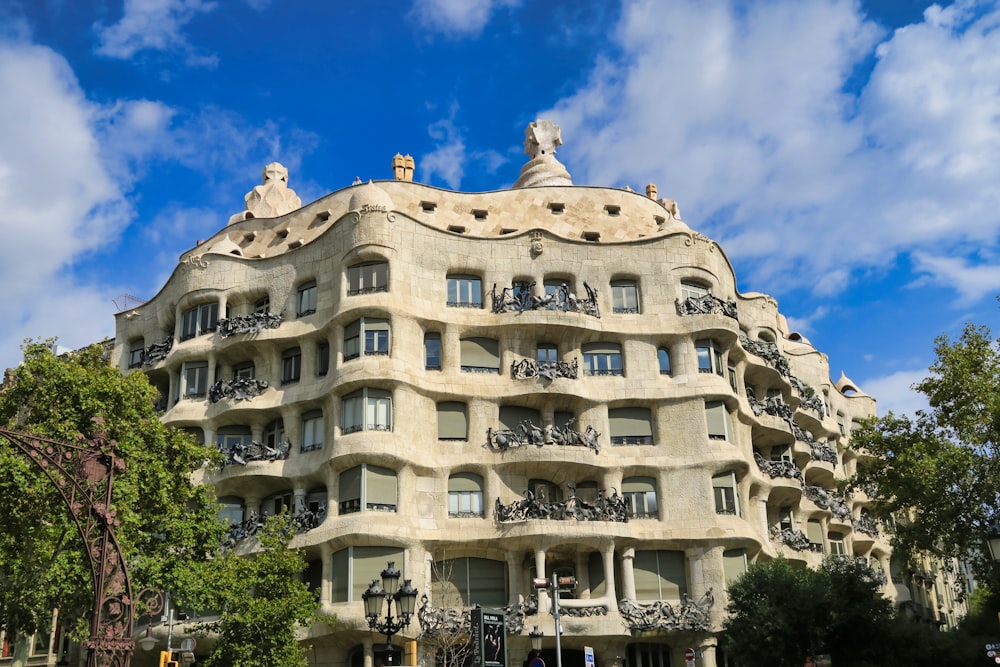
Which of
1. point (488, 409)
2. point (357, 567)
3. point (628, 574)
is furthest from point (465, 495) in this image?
point (628, 574)

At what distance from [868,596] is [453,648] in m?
14.8

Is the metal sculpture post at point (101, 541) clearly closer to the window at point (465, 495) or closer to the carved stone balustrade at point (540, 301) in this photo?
the window at point (465, 495)

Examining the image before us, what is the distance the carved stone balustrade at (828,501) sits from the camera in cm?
5038

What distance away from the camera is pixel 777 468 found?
148 feet

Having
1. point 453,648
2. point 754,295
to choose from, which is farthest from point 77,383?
point 754,295

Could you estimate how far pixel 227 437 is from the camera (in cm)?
4197

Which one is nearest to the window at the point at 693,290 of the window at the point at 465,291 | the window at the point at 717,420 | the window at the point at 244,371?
the window at the point at 717,420

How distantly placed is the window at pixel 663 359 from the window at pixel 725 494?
4725mm

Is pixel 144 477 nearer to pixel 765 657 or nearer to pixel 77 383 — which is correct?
pixel 77 383

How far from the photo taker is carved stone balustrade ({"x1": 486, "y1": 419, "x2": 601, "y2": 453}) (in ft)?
130

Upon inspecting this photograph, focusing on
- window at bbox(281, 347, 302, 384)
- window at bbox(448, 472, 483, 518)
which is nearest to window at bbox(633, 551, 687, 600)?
window at bbox(448, 472, 483, 518)

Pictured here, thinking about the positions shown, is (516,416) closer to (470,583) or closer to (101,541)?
(470,583)

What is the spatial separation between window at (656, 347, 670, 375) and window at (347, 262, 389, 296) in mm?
11241

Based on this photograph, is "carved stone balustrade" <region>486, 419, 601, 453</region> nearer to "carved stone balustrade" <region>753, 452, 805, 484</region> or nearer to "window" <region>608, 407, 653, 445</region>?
"window" <region>608, 407, 653, 445</region>
